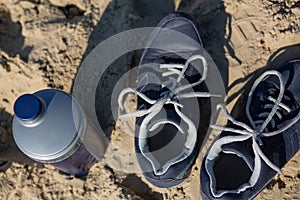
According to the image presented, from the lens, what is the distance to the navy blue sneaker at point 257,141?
1725 millimetres

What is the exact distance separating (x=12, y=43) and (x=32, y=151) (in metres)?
0.92

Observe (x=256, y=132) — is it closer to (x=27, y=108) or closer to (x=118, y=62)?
(x=118, y=62)

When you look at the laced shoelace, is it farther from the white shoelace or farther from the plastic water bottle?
the plastic water bottle

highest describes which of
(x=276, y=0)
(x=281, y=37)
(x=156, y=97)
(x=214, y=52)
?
(x=276, y=0)

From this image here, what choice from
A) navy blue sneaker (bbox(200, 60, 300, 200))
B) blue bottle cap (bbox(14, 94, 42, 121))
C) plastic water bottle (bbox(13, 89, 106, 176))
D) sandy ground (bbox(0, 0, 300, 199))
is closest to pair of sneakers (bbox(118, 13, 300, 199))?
navy blue sneaker (bbox(200, 60, 300, 200))

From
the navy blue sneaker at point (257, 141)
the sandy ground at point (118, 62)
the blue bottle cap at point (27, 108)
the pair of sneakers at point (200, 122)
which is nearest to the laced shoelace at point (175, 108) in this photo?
the pair of sneakers at point (200, 122)

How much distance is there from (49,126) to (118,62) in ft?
2.44

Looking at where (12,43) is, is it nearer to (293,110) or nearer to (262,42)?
(262,42)

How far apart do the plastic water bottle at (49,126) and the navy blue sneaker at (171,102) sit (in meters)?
0.31

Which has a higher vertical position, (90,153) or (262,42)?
(262,42)

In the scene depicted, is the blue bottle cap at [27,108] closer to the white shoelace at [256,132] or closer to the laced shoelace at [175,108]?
the laced shoelace at [175,108]

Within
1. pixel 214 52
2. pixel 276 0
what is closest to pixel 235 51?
pixel 214 52

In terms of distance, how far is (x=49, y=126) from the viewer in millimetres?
1551

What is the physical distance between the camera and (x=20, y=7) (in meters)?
2.29
